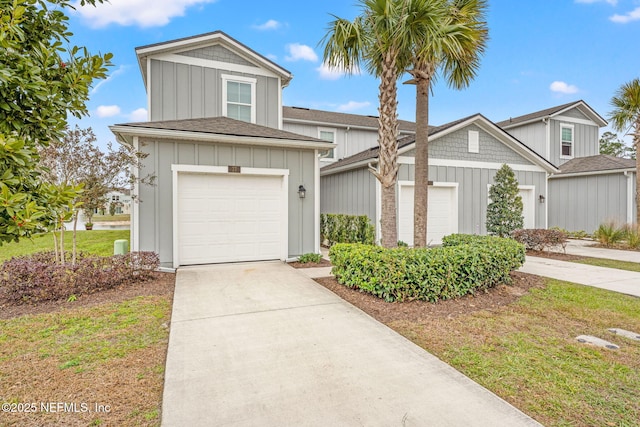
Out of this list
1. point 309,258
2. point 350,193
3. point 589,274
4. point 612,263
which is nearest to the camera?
point 589,274

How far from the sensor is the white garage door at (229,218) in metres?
7.79

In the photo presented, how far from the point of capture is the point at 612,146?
112 ft

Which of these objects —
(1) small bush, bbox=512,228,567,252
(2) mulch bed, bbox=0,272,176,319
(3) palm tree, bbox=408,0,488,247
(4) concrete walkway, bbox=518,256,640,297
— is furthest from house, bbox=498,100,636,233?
(2) mulch bed, bbox=0,272,176,319

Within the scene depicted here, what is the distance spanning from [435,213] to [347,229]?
3241 mm

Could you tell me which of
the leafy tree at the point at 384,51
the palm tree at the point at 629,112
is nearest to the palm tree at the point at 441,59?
the leafy tree at the point at 384,51

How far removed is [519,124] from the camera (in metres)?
18.5

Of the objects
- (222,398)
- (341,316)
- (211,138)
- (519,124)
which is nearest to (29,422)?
(222,398)

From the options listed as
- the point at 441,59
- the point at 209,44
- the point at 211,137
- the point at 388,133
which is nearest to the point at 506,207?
the point at 441,59

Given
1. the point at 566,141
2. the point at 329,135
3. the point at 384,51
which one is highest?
the point at 329,135

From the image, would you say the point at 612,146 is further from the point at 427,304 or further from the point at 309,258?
the point at 427,304

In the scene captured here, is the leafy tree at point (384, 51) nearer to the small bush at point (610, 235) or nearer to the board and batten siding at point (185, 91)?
the board and batten siding at point (185, 91)

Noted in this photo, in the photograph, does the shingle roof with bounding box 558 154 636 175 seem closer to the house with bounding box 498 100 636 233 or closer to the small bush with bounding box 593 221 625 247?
the house with bounding box 498 100 636 233

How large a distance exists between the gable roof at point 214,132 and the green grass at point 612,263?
785 centimetres

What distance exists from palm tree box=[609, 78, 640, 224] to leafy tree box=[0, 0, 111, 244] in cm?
1663
